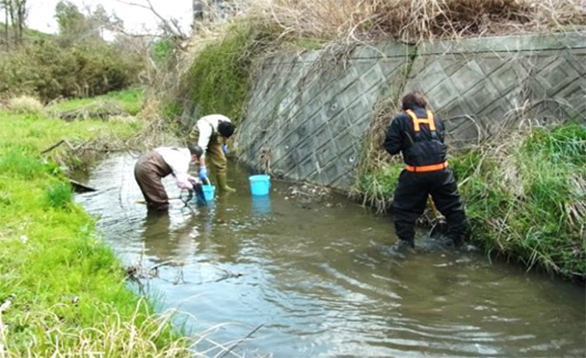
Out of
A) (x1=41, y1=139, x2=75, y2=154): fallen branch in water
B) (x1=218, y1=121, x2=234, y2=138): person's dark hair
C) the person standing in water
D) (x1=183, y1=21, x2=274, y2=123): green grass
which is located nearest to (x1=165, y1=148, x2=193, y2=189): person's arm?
the person standing in water

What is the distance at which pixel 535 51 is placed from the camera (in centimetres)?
698

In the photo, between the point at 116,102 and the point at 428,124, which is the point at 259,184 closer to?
the point at 428,124

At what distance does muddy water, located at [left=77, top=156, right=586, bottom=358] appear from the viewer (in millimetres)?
4090

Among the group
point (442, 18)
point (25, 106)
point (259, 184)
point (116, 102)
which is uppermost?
point (442, 18)

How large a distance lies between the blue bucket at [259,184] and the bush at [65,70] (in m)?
17.7

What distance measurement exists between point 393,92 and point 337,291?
4000 millimetres

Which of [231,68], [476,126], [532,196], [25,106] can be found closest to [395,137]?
[532,196]

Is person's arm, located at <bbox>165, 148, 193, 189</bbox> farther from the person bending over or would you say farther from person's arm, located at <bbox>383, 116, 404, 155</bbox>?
person's arm, located at <bbox>383, 116, 404, 155</bbox>

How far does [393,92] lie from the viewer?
27.3 ft

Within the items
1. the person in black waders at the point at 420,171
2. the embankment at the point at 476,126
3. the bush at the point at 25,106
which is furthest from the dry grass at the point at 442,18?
the bush at the point at 25,106

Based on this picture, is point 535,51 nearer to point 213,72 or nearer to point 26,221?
point 26,221

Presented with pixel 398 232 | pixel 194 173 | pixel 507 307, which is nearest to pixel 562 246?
pixel 507 307

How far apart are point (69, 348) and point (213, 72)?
11.4m

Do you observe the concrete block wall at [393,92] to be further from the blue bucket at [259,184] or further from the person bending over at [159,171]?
the person bending over at [159,171]
